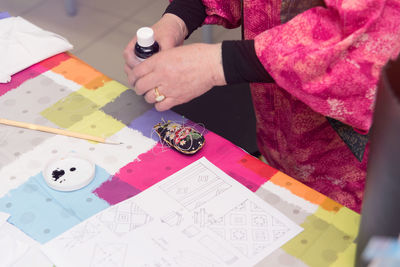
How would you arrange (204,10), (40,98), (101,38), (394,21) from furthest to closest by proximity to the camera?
(101,38), (204,10), (40,98), (394,21)

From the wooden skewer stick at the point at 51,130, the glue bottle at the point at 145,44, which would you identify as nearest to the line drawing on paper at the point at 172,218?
the wooden skewer stick at the point at 51,130

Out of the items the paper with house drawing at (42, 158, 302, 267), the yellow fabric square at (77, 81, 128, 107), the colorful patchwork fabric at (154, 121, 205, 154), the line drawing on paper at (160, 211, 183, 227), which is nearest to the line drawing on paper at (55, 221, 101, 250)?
the paper with house drawing at (42, 158, 302, 267)

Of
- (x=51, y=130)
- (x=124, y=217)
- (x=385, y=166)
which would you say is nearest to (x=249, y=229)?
(x=124, y=217)

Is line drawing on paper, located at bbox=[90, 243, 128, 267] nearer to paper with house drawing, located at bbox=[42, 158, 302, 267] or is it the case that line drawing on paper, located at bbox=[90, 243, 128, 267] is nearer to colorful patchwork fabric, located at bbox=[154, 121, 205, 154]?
paper with house drawing, located at bbox=[42, 158, 302, 267]

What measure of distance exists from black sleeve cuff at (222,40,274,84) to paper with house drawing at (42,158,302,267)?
197 millimetres

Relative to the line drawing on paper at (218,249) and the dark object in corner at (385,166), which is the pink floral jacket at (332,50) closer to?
the dark object in corner at (385,166)

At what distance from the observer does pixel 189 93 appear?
0.96m

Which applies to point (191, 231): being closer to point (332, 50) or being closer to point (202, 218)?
point (202, 218)

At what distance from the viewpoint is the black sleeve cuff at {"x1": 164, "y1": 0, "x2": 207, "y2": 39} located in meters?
1.13

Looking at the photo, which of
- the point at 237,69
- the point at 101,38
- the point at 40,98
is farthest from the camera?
the point at 101,38

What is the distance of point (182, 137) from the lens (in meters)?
0.92

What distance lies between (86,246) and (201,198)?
209 millimetres

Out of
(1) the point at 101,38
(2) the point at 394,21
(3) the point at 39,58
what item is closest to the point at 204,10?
(3) the point at 39,58

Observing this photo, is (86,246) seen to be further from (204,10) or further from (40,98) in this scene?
(204,10)
